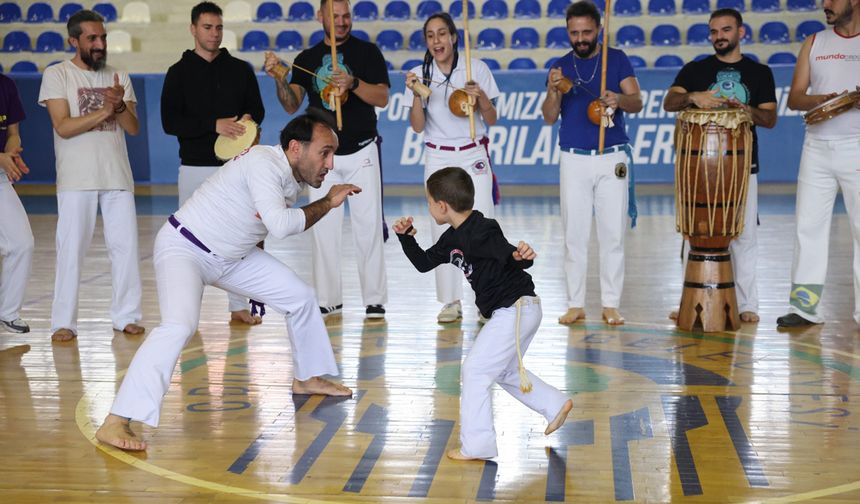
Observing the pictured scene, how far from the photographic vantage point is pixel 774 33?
56.7 feet

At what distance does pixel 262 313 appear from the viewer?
7.22 meters

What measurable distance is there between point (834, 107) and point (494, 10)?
12.7m

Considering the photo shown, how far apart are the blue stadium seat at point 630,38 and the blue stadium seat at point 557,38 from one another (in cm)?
91

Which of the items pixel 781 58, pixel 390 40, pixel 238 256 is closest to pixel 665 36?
pixel 781 58

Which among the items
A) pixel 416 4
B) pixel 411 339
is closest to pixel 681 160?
pixel 411 339

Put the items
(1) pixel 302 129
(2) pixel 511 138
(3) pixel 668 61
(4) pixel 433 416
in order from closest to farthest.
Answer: (1) pixel 302 129 < (4) pixel 433 416 < (2) pixel 511 138 < (3) pixel 668 61

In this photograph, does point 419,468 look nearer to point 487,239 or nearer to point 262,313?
point 487,239

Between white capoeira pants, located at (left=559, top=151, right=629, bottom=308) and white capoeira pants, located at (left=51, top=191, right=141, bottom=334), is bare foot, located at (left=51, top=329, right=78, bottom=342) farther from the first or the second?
white capoeira pants, located at (left=559, top=151, right=629, bottom=308)

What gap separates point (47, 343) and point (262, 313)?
1423 millimetres

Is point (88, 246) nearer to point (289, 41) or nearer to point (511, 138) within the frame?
point (511, 138)

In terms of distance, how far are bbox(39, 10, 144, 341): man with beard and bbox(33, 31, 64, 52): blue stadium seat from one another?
1302cm

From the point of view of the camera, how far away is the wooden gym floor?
415 centimetres

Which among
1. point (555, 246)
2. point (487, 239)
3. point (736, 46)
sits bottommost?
point (555, 246)

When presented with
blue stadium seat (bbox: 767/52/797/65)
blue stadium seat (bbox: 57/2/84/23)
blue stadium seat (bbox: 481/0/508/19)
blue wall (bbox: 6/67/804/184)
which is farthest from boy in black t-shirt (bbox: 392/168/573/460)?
blue stadium seat (bbox: 57/2/84/23)
